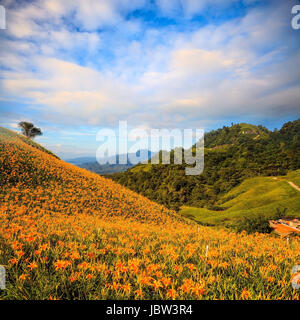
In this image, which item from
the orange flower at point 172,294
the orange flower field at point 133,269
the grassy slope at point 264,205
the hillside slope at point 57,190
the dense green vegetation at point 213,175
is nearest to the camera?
the orange flower at point 172,294

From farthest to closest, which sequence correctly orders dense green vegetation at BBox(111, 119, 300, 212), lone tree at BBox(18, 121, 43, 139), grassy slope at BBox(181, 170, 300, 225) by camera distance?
1. dense green vegetation at BBox(111, 119, 300, 212)
2. lone tree at BBox(18, 121, 43, 139)
3. grassy slope at BBox(181, 170, 300, 225)

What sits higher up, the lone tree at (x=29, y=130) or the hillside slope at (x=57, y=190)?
the lone tree at (x=29, y=130)

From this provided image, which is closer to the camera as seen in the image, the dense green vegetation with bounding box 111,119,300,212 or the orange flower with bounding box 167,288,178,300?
the orange flower with bounding box 167,288,178,300

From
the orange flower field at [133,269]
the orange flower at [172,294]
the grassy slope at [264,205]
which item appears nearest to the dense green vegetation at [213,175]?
the grassy slope at [264,205]

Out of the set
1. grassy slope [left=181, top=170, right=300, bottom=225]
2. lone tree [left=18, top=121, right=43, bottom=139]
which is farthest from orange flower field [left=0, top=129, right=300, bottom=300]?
lone tree [left=18, top=121, right=43, bottom=139]

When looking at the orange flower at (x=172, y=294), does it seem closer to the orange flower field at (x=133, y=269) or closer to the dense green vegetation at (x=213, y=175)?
the orange flower field at (x=133, y=269)

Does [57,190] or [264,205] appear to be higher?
[57,190]
